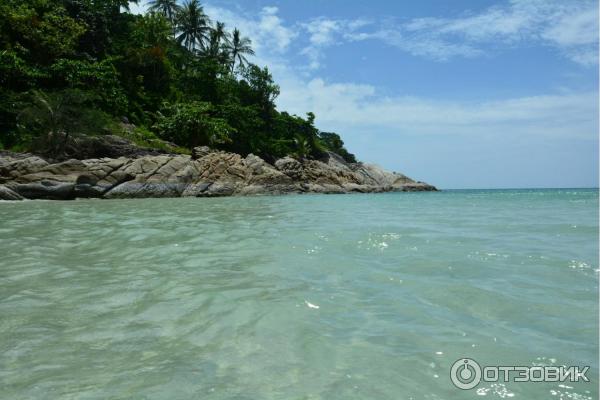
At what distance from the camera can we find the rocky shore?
17.8 m

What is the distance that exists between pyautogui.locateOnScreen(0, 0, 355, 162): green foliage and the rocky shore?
10.1 feet

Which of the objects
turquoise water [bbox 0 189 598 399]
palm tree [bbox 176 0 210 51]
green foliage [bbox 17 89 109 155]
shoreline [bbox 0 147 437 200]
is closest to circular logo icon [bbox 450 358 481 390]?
turquoise water [bbox 0 189 598 399]

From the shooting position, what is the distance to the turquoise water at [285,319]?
2117mm

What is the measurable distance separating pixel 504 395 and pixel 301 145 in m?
42.9

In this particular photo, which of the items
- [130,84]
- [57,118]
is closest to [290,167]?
[130,84]

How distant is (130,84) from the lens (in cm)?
3406

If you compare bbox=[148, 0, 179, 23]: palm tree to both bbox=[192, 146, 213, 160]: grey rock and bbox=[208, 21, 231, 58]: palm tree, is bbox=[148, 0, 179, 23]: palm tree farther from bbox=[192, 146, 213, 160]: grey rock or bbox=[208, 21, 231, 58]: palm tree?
bbox=[192, 146, 213, 160]: grey rock

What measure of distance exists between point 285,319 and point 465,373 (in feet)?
4.44

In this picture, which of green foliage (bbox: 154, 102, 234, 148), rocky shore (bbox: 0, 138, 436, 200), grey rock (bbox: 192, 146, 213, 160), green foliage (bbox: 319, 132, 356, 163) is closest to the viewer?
rocky shore (bbox: 0, 138, 436, 200)

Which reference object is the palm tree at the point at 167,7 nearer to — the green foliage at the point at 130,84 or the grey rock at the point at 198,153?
the green foliage at the point at 130,84

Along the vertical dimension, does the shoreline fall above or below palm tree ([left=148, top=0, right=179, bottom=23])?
below

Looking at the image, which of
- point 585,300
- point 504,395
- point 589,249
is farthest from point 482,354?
point 589,249

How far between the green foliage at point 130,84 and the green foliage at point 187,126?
0.27 ft

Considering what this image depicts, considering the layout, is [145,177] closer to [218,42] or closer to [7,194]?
[7,194]
